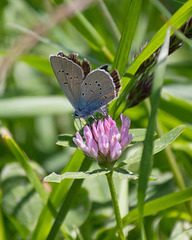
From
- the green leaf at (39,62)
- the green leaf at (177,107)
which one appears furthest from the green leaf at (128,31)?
the green leaf at (39,62)

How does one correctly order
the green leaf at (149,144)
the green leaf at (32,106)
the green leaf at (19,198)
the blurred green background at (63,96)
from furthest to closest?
the green leaf at (32,106) < the blurred green background at (63,96) < the green leaf at (19,198) < the green leaf at (149,144)

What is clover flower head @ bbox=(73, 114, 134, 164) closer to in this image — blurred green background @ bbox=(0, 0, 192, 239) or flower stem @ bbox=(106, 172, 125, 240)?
flower stem @ bbox=(106, 172, 125, 240)

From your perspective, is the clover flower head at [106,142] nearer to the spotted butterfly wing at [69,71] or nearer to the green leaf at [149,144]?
the green leaf at [149,144]

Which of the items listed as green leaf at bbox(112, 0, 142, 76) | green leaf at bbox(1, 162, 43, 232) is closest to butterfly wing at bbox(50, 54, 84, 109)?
green leaf at bbox(112, 0, 142, 76)

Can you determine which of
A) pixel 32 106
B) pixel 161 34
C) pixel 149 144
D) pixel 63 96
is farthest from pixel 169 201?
pixel 63 96

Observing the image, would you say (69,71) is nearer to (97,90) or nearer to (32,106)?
(97,90)

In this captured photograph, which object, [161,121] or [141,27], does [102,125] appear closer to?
[161,121]

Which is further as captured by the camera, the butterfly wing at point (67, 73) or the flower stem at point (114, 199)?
the butterfly wing at point (67, 73)

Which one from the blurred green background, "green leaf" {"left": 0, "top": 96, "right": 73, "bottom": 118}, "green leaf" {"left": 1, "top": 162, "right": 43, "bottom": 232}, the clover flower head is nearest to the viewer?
the clover flower head
